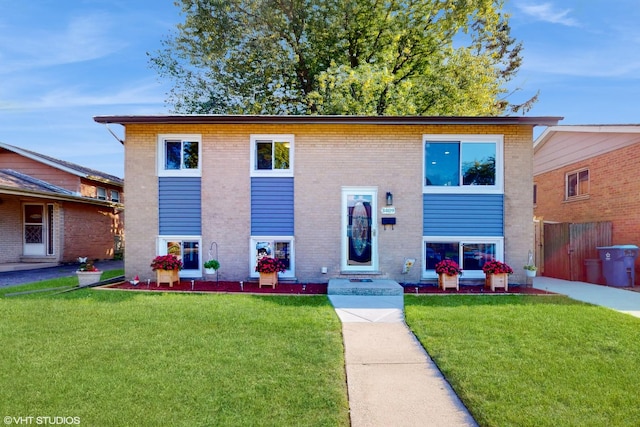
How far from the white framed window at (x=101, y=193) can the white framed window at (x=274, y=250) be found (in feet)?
43.6

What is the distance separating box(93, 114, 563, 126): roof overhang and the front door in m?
1.93

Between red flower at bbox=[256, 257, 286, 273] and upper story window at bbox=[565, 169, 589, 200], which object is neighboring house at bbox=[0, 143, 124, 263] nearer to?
red flower at bbox=[256, 257, 286, 273]

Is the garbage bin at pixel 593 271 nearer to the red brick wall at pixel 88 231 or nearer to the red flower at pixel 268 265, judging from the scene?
the red flower at pixel 268 265

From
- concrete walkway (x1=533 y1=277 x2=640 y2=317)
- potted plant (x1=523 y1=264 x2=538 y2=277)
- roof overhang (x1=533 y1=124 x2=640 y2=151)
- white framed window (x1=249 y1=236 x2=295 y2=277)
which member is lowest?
concrete walkway (x1=533 y1=277 x2=640 y2=317)

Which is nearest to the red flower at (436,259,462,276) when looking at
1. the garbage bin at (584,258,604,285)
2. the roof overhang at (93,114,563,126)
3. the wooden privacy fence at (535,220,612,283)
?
the roof overhang at (93,114,563,126)

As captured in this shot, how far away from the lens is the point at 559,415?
10.1ft

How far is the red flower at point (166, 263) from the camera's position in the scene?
30.1 ft

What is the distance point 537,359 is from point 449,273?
186 inches

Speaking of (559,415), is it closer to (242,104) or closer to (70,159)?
(242,104)

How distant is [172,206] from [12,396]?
6.93m

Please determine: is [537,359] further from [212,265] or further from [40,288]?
[40,288]

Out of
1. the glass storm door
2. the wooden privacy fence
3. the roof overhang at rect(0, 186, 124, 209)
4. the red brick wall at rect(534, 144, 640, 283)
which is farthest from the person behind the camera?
the glass storm door

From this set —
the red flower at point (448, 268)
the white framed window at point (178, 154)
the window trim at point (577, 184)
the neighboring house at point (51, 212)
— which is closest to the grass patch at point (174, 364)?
the red flower at point (448, 268)

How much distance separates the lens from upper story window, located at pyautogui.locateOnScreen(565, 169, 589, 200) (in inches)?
515
